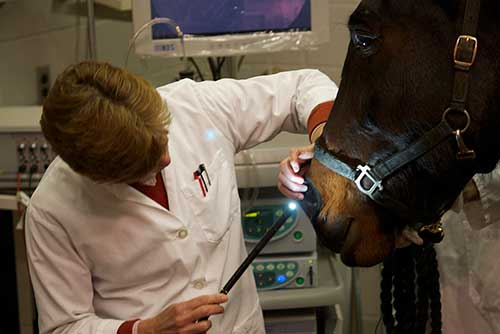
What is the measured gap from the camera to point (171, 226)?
132 cm

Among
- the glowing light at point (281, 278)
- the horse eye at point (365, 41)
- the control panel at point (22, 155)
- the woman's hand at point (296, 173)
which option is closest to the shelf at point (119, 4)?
the control panel at point (22, 155)

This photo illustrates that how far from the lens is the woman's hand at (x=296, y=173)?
1.16 m

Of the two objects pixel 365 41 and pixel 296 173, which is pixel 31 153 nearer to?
pixel 296 173

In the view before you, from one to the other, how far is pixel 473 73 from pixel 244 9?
111 cm

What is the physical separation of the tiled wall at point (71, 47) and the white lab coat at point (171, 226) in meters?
0.86

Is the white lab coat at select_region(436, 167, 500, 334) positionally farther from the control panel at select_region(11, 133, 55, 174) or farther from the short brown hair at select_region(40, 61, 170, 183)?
the control panel at select_region(11, 133, 55, 174)

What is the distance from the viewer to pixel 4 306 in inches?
86.6

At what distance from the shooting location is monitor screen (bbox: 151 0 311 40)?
74.6 inches

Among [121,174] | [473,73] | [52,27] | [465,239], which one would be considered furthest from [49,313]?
[52,27]

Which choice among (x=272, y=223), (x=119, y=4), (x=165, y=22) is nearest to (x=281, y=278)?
(x=272, y=223)

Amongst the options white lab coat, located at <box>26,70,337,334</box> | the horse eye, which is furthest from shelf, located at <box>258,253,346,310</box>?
the horse eye

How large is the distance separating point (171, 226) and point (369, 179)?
49 centimetres

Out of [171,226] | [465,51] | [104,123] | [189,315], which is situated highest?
[465,51]

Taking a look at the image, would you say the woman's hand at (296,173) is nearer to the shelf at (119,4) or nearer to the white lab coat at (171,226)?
the white lab coat at (171,226)
